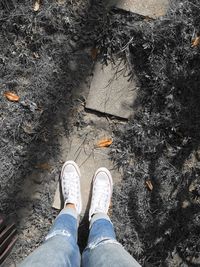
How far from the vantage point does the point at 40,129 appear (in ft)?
11.8

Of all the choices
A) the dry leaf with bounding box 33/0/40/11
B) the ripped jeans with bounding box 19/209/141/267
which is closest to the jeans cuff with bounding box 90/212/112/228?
the ripped jeans with bounding box 19/209/141/267

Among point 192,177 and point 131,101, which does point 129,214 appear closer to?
point 192,177

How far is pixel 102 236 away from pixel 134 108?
3.27 feet

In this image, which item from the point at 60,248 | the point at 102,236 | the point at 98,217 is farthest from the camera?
the point at 98,217

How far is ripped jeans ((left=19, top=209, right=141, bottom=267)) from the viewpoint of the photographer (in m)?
2.78

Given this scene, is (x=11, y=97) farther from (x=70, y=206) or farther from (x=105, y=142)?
(x=70, y=206)

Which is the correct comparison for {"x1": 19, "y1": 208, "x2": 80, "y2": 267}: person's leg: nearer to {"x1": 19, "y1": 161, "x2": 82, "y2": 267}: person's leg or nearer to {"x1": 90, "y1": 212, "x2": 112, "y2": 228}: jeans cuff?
{"x1": 19, "y1": 161, "x2": 82, "y2": 267}: person's leg

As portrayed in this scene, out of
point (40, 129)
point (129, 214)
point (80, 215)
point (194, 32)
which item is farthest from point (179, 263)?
point (194, 32)

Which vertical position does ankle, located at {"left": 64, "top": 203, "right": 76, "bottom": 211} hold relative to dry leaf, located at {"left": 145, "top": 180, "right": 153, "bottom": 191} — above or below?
below

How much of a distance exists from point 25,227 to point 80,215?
43 centimetres

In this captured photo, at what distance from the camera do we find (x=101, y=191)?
11.8 feet

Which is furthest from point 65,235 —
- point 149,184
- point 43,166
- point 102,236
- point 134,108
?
point 134,108

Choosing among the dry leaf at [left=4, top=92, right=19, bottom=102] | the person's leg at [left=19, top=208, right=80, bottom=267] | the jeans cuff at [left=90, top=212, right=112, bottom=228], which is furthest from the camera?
the dry leaf at [left=4, top=92, right=19, bottom=102]

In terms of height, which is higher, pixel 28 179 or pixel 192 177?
pixel 192 177
